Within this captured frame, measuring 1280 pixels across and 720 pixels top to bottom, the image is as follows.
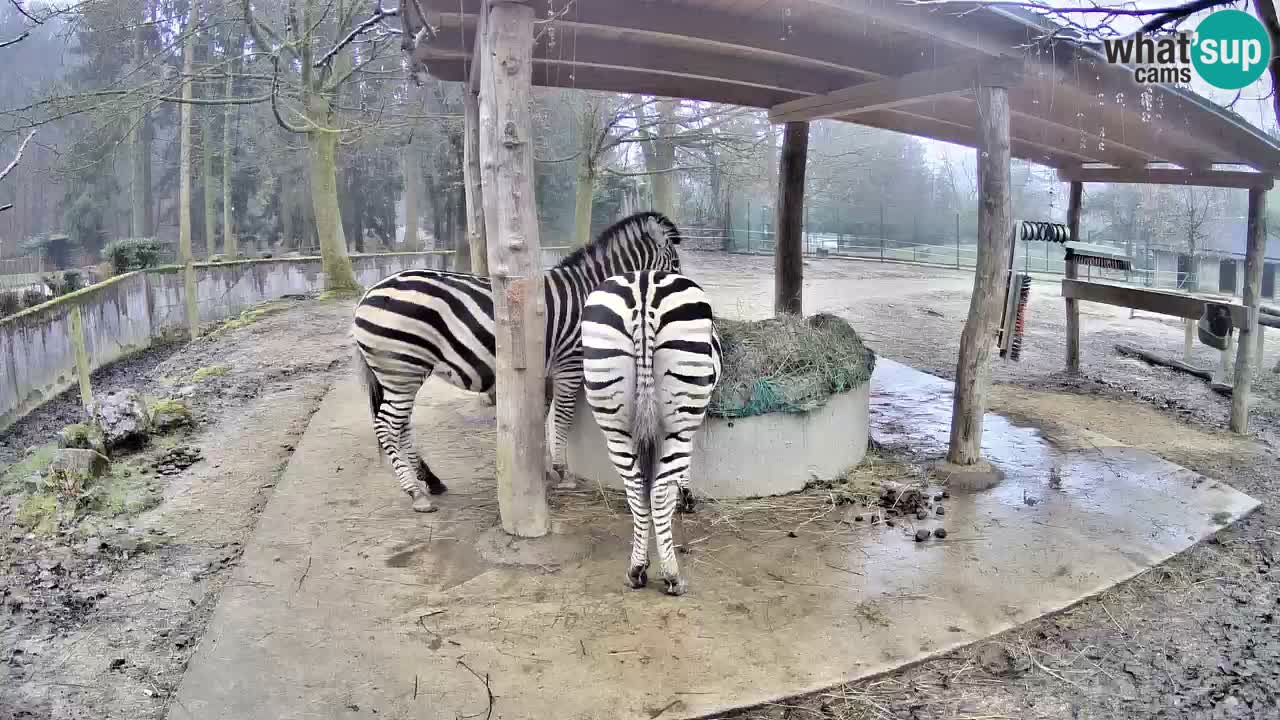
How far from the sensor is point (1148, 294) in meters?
8.20

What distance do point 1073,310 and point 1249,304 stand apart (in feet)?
7.78

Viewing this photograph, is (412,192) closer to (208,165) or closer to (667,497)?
(208,165)

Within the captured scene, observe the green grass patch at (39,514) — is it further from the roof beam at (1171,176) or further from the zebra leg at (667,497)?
the roof beam at (1171,176)

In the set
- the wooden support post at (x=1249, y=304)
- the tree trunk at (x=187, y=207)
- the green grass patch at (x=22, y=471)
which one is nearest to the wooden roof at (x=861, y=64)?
the wooden support post at (x=1249, y=304)

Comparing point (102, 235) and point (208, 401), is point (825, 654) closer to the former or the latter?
point (208, 401)

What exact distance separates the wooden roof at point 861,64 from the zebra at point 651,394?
164 cm

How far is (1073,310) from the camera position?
31.7 ft

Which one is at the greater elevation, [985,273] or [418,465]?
[985,273]

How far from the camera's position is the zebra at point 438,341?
16.5 feet

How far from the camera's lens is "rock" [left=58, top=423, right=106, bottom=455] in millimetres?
6293

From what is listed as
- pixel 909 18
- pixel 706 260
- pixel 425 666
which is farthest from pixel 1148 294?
pixel 706 260

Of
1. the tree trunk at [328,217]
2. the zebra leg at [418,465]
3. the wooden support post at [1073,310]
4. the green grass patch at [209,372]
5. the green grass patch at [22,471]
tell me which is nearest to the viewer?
the zebra leg at [418,465]

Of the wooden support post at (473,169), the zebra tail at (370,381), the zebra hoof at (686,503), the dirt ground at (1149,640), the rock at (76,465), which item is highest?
the wooden support post at (473,169)

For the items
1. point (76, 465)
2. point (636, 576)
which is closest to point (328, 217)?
point (76, 465)
